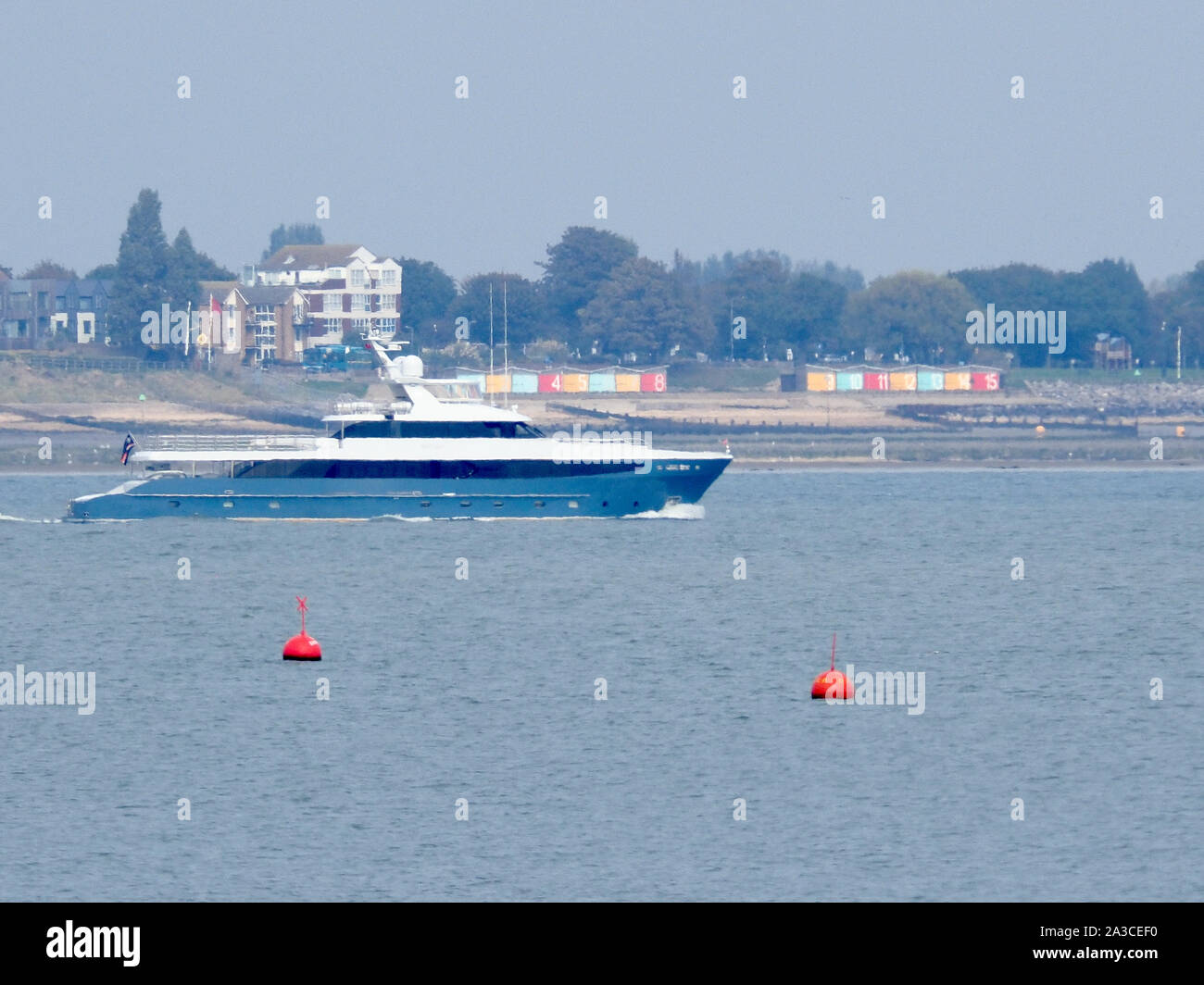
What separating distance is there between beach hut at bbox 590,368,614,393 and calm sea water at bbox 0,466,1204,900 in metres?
105

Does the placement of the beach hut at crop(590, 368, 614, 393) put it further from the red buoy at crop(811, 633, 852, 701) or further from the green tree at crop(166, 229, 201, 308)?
the red buoy at crop(811, 633, 852, 701)

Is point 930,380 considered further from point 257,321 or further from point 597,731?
point 597,731

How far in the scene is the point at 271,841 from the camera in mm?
28141

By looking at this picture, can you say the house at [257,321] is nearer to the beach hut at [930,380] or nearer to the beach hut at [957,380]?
the beach hut at [930,380]

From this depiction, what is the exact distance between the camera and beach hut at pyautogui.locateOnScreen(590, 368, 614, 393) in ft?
580

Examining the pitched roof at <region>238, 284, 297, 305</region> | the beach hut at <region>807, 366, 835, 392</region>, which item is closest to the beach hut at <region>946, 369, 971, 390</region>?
the beach hut at <region>807, 366, 835, 392</region>

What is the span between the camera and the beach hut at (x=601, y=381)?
17675cm

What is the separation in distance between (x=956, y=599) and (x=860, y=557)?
1360 cm

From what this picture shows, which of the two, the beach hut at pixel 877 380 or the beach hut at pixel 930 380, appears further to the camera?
the beach hut at pixel 930 380

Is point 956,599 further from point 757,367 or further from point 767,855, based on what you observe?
point 757,367

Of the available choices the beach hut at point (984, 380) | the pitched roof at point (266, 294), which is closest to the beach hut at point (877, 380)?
the beach hut at point (984, 380)

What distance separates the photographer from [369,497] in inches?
3009

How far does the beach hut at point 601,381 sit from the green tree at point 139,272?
4102cm

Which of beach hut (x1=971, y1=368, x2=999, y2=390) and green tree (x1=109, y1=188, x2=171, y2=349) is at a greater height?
green tree (x1=109, y1=188, x2=171, y2=349)
